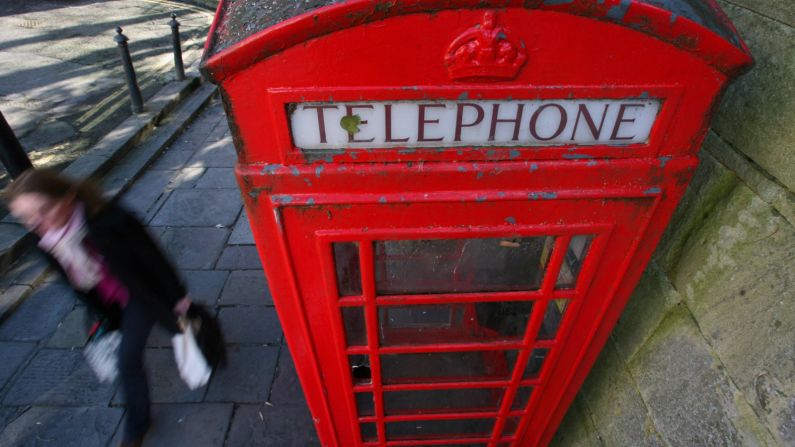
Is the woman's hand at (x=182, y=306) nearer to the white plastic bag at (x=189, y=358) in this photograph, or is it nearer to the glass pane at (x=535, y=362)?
the white plastic bag at (x=189, y=358)

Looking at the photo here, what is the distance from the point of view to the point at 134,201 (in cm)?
439

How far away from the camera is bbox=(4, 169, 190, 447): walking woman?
2010mm

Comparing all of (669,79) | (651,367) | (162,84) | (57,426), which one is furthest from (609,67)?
(162,84)

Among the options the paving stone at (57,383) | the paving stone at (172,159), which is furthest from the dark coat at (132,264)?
the paving stone at (172,159)

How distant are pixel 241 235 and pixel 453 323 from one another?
101 inches

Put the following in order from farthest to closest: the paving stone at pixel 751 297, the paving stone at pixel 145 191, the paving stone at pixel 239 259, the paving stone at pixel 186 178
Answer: the paving stone at pixel 186 178, the paving stone at pixel 145 191, the paving stone at pixel 239 259, the paving stone at pixel 751 297

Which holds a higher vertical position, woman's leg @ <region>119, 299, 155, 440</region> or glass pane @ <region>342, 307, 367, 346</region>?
glass pane @ <region>342, 307, 367, 346</region>

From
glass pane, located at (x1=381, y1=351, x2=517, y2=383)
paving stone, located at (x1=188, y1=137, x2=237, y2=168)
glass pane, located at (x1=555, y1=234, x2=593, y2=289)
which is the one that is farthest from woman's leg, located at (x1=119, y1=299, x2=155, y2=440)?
paving stone, located at (x1=188, y1=137, x2=237, y2=168)

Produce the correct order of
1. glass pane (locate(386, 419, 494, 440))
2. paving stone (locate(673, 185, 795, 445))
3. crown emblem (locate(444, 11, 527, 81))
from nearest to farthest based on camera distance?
crown emblem (locate(444, 11, 527, 81)) < paving stone (locate(673, 185, 795, 445)) < glass pane (locate(386, 419, 494, 440))

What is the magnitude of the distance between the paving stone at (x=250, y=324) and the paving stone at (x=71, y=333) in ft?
2.86

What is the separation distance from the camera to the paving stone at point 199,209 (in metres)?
4.18

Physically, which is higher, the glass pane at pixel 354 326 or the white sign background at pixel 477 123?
the white sign background at pixel 477 123

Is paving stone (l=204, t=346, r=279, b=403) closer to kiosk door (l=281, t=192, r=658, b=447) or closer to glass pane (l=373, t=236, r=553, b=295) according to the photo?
kiosk door (l=281, t=192, r=658, b=447)

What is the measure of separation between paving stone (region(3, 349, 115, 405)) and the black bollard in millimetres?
1530
